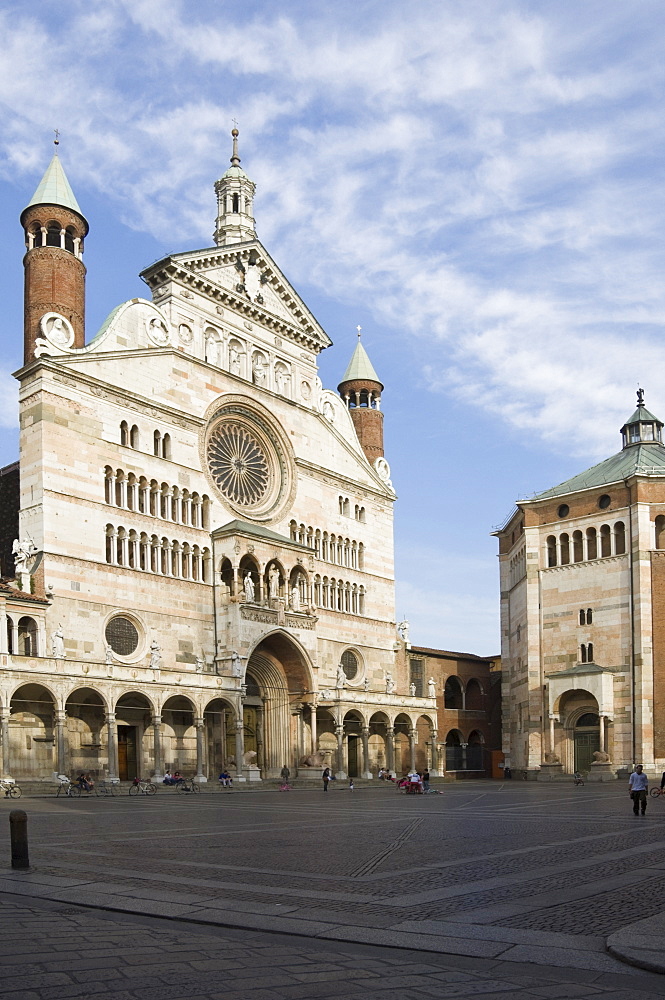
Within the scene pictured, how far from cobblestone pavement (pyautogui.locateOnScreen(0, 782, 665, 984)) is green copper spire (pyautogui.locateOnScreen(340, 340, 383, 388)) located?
48503mm

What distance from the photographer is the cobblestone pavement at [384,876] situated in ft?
32.7

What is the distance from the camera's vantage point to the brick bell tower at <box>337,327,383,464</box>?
6956 centimetres

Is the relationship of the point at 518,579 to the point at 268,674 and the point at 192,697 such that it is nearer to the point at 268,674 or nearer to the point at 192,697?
the point at 268,674

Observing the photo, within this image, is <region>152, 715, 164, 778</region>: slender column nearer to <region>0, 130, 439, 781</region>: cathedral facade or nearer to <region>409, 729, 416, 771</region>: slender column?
<region>0, 130, 439, 781</region>: cathedral facade

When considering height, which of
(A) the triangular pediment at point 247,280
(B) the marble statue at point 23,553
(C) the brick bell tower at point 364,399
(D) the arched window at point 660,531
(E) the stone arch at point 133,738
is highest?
(A) the triangular pediment at point 247,280

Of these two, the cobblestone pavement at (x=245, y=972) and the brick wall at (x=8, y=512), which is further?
the brick wall at (x=8, y=512)

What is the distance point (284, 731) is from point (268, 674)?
306 cm

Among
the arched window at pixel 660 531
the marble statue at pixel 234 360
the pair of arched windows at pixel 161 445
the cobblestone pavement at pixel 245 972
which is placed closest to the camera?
the cobblestone pavement at pixel 245 972

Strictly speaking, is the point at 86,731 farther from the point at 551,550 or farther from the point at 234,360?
the point at 551,550

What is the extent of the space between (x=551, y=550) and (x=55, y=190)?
117ft

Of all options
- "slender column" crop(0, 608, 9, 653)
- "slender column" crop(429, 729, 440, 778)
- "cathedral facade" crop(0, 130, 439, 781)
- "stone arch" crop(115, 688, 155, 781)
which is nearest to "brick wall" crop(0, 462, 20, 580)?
"cathedral facade" crop(0, 130, 439, 781)

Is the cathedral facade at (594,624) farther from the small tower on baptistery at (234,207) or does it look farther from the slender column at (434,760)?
the small tower on baptistery at (234,207)

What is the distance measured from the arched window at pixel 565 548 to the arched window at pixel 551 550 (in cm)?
65

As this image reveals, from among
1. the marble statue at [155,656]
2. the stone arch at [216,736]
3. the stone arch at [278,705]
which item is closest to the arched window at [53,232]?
the marble statue at [155,656]
